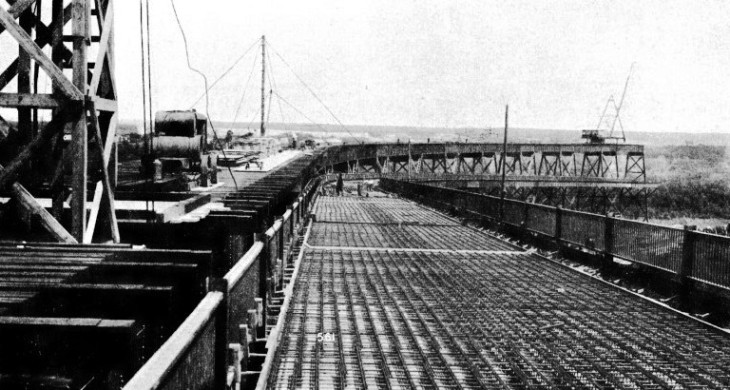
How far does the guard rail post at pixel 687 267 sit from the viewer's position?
10969 millimetres

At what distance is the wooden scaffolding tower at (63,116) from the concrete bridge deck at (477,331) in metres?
2.73

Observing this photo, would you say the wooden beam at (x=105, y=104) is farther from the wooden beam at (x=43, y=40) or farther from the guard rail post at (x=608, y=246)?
the guard rail post at (x=608, y=246)

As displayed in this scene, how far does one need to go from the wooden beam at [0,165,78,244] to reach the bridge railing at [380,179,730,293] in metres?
8.99

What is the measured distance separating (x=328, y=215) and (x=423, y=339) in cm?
1665

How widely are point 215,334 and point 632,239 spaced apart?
10.6 m

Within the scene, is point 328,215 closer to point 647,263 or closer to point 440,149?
point 647,263

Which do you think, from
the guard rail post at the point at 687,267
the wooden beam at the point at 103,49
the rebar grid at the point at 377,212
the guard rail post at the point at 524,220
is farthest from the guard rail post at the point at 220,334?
the rebar grid at the point at 377,212

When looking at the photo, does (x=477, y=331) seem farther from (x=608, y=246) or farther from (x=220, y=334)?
(x=608, y=246)

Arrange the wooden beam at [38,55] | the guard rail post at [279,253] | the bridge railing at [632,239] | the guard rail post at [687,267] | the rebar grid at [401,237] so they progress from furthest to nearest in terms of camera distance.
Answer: the rebar grid at [401,237] < the guard rail post at [687,267] < the bridge railing at [632,239] < the guard rail post at [279,253] < the wooden beam at [38,55]

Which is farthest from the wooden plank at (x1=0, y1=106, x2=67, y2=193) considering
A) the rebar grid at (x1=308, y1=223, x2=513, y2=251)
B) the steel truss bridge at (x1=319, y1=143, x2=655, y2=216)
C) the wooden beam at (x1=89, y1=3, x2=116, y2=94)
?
the steel truss bridge at (x1=319, y1=143, x2=655, y2=216)

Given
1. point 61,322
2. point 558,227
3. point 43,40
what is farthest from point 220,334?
point 558,227

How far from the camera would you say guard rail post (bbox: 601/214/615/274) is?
45.0ft

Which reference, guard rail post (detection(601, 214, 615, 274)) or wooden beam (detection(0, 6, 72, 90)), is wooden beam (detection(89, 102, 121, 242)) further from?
guard rail post (detection(601, 214, 615, 274))

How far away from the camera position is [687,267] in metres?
11.1
